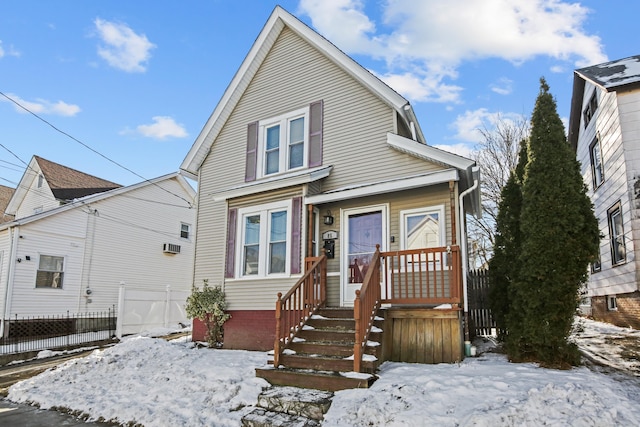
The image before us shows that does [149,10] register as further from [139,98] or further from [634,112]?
[634,112]

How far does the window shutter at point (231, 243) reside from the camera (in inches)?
399

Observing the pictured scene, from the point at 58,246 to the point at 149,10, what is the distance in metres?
8.91

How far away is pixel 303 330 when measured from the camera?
23.6 ft

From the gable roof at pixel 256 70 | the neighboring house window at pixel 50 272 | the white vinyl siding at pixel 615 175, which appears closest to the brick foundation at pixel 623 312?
the white vinyl siding at pixel 615 175

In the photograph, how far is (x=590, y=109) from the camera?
14.1 meters

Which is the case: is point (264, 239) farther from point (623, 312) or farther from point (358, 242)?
point (623, 312)

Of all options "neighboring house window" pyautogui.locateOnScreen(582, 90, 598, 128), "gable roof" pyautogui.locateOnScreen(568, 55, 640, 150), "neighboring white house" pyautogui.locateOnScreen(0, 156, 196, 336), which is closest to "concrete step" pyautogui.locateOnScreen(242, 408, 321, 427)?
"neighboring white house" pyautogui.locateOnScreen(0, 156, 196, 336)

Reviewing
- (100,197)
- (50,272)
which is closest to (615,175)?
(100,197)

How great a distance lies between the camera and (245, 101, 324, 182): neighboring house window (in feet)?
33.0

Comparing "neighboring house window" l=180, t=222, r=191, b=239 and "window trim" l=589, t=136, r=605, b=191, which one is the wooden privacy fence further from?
"neighboring house window" l=180, t=222, r=191, b=239

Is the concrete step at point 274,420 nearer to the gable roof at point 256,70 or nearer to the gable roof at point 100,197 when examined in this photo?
the gable roof at point 256,70

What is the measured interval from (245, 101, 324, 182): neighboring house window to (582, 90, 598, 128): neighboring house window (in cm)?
932

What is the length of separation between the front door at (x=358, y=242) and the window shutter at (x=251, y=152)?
302 centimetres

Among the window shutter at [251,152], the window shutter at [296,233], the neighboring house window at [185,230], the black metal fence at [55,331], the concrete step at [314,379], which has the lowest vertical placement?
the black metal fence at [55,331]
